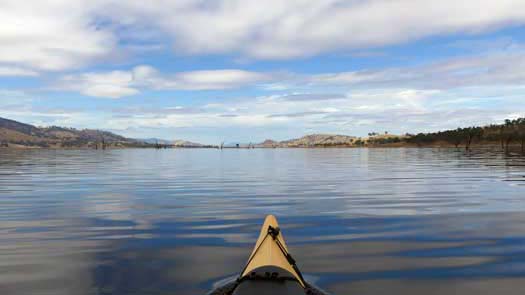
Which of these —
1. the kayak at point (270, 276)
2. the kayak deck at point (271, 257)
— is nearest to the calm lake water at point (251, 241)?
the kayak at point (270, 276)

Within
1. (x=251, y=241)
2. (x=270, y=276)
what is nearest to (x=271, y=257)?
(x=270, y=276)

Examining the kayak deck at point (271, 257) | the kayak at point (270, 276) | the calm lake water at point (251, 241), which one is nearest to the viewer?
the kayak at point (270, 276)

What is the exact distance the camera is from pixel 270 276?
461 inches

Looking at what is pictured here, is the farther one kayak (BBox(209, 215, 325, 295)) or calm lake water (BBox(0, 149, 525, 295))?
calm lake water (BBox(0, 149, 525, 295))

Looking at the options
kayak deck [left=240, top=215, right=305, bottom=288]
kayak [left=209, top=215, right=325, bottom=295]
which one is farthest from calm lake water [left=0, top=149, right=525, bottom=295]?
kayak deck [left=240, top=215, right=305, bottom=288]

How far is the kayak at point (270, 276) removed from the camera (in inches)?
435

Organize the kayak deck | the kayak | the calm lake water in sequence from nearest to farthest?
the kayak → the kayak deck → the calm lake water

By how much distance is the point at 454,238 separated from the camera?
18.1 metres

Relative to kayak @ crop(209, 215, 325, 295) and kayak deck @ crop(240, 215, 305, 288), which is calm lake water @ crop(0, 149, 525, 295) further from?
kayak deck @ crop(240, 215, 305, 288)

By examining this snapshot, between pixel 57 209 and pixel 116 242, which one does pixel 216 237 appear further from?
pixel 57 209

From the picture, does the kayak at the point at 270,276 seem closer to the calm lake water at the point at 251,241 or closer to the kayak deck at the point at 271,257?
the kayak deck at the point at 271,257

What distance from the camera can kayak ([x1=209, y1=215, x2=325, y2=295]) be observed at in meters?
11.1

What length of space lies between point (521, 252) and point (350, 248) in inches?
253

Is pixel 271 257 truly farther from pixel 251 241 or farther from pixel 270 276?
pixel 251 241
